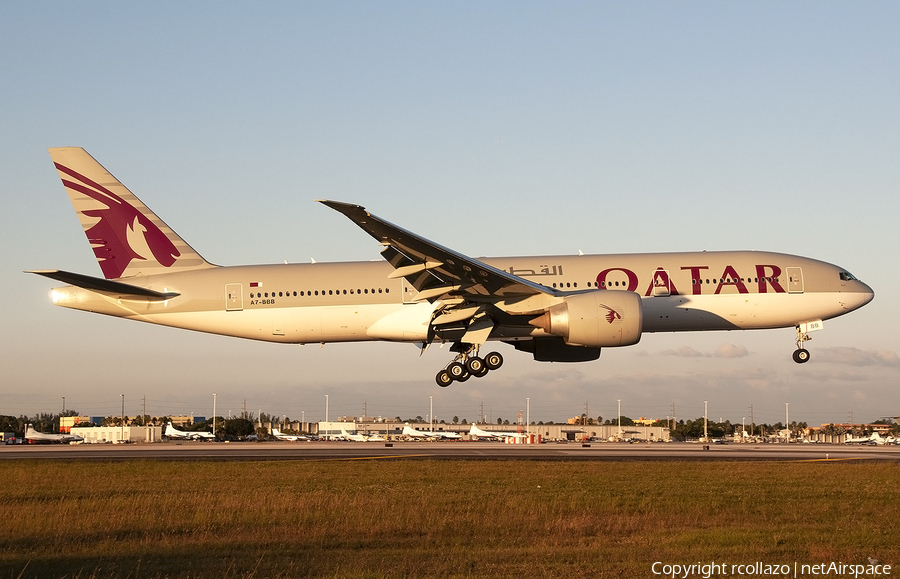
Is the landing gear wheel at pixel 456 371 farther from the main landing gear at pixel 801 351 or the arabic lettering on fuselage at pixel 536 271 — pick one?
the main landing gear at pixel 801 351

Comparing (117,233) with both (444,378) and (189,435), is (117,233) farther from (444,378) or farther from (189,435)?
(189,435)

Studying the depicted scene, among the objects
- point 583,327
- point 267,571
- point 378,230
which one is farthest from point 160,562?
point 583,327

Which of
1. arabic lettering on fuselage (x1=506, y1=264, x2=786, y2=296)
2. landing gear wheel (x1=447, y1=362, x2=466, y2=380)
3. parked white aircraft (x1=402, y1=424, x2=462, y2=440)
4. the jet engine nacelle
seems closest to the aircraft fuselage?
arabic lettering on fuselage (x1=506, y1=264, x2=786, y2=296)

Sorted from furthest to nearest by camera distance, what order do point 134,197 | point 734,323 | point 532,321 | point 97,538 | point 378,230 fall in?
point 134,197, point 734,323, point 532,321, point 378,230, point 97,538

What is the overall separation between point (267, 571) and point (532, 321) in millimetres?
21075

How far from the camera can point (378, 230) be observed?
28.7 m

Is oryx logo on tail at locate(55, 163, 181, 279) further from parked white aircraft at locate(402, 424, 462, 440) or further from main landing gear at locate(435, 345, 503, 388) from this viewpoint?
parked white aircraft at locate(402, 424, 462, 440)

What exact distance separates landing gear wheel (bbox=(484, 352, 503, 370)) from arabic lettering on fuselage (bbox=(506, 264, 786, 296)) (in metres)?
3.21

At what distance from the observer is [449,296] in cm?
3231

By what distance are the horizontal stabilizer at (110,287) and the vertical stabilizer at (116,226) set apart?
5.33ft

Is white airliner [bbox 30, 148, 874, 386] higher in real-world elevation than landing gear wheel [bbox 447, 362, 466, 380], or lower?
higher

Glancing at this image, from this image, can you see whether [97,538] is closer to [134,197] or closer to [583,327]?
[583,327]

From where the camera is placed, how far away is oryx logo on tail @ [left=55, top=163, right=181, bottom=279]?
122ft

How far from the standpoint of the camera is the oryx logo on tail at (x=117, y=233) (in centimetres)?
3706
